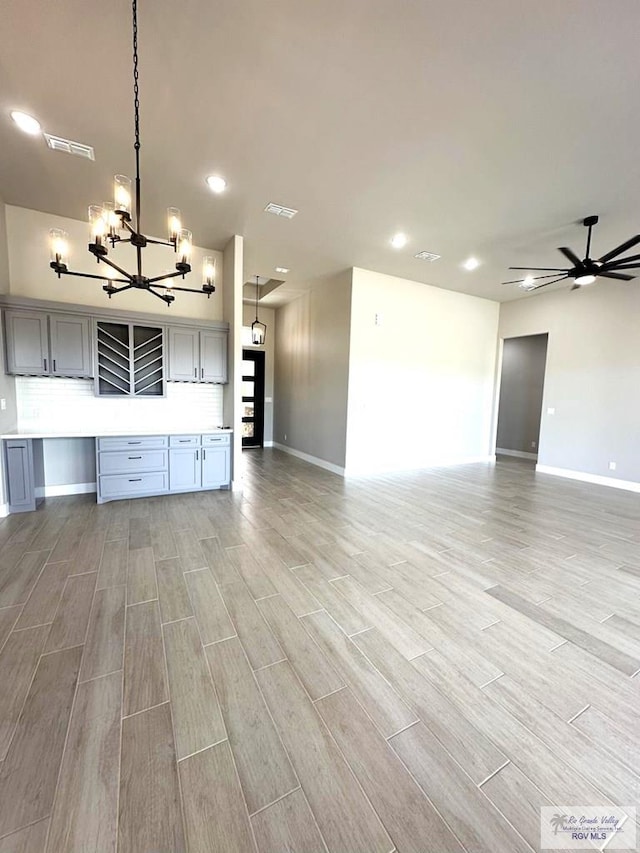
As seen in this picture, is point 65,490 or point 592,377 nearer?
point 65,490

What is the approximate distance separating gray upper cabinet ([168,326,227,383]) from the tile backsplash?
0.31m

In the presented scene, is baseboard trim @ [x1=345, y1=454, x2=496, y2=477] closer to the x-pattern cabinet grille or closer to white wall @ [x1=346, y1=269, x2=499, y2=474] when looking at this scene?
white wall @ [x1=346, y1=269, x2=499, y2=474]

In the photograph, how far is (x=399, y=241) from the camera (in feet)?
15.5

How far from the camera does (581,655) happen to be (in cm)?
199

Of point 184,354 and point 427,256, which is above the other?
point 427,256

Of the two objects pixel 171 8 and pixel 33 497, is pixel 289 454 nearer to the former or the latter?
pixel 33 497

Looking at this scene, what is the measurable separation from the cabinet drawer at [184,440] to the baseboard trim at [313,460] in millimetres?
2528

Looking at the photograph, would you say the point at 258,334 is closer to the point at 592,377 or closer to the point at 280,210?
the point at 280,210

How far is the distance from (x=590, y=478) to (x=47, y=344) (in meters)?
8.56

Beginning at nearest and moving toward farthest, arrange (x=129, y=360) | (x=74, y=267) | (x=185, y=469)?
(x=74, y=267) < (x=129, y=360) < (x=185, y=469)

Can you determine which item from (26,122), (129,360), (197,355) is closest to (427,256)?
(197,355)

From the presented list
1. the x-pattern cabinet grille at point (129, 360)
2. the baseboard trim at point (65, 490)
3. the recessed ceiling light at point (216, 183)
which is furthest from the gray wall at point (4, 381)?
the recessed ceiling light at point (216, 183)

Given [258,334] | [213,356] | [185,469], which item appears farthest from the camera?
[258,334]

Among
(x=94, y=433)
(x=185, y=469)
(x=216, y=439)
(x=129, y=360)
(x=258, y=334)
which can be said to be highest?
(x=258, y=334)
